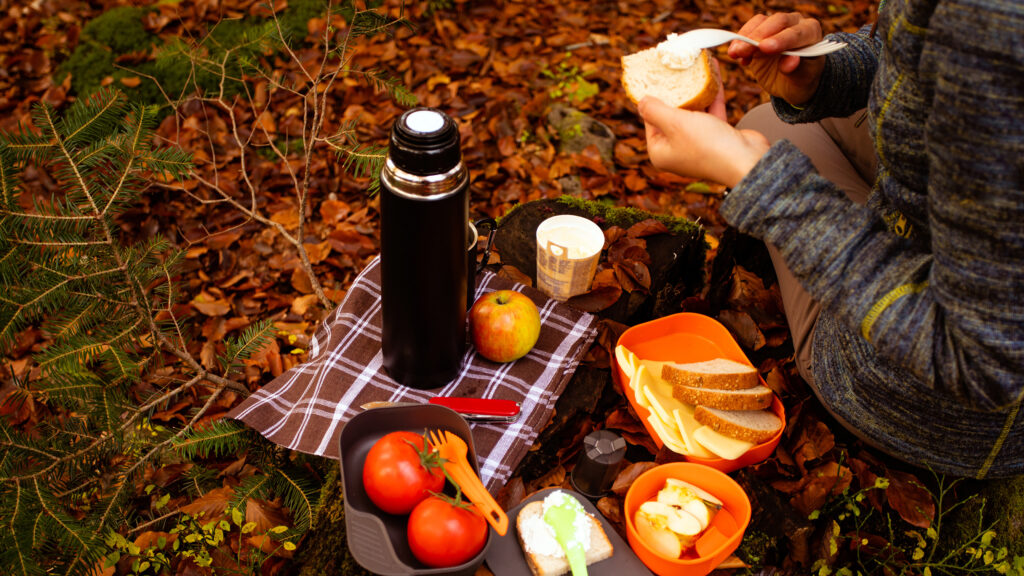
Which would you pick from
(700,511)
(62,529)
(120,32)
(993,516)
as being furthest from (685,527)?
(120,32)

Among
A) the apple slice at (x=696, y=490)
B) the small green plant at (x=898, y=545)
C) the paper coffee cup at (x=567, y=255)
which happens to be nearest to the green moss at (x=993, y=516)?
the small green plant at (x=898, y=545)

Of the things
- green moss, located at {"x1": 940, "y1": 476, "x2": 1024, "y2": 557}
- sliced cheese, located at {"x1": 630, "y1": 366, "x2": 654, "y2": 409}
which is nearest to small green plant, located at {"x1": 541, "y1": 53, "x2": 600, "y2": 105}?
sliced cheese, located at {"x1": 630, "y1": 366, "x2": 654, "y2": 409}

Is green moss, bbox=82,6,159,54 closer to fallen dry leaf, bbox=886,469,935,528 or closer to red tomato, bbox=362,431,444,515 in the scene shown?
red tomato, bbox=362,431,444,515

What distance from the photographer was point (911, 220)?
5.15 feet

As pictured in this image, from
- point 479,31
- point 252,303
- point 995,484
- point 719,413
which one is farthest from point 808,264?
point 479,31

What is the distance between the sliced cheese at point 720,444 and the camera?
1.82m

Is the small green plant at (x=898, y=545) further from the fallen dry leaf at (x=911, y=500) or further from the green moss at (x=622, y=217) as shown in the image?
the green moss at (x=622, y=217)

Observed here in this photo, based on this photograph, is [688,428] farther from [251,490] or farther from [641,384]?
[251,490]

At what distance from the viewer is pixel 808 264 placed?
1.43 m

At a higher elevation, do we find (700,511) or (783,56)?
(783,56)

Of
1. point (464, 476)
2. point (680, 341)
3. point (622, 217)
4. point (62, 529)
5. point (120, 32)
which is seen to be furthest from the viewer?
point (120, 32)

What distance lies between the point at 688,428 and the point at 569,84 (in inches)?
110

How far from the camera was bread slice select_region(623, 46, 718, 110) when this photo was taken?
202 centimetres

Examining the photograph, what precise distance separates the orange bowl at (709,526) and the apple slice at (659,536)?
18 mm
